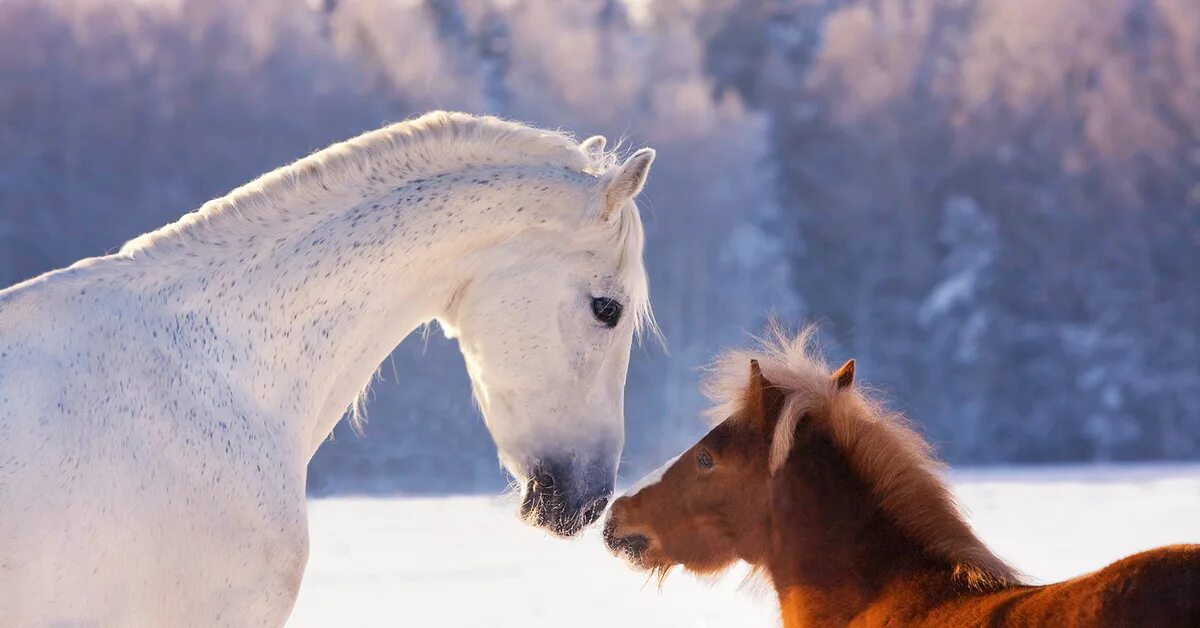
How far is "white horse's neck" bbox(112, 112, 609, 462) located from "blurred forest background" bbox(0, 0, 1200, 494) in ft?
51.0

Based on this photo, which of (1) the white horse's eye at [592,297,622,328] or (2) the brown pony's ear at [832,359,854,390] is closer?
(1) the white horse's eye at [592,297,622,328]

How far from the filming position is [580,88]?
1065 inches

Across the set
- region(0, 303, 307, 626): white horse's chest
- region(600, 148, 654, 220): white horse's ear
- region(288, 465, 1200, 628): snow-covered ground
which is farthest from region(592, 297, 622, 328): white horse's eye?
region(0, 303, 307, 626): white horse's chest

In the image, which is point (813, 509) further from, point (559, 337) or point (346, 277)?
point (346, 277)

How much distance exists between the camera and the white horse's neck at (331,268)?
2.71 m

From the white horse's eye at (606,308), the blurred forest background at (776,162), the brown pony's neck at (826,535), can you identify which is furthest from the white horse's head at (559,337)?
the blurred forest background at (776,162)

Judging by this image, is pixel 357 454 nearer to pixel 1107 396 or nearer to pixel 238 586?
pixel 1107 396

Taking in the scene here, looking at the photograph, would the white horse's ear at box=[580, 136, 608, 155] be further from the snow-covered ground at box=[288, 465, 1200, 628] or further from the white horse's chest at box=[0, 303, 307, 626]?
the white horse's chest at box=[0, 303, 307, 626]

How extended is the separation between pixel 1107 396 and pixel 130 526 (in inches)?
973

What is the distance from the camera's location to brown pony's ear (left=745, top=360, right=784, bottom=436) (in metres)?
3.24

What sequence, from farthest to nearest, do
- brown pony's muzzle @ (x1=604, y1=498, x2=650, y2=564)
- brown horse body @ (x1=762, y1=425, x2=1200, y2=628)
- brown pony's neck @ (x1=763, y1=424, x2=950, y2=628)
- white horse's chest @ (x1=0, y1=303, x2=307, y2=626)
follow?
brown pony's muzzle @ (x1=604, y1=498, x2=650, y2=564) → brown pony's neck @ (x1=763, y1=424, x2=950, y2=628) → brown horse body @ (x1=762, y1=425, x2=1200, y2=628) → white horse's chest @ (x1=0, y1=303, x2=307, y2=626)

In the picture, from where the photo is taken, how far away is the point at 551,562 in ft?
27.5

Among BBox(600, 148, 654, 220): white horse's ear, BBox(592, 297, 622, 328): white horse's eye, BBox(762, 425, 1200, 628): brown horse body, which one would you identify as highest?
BBox(600, 148, 654, 220): white horse's ear

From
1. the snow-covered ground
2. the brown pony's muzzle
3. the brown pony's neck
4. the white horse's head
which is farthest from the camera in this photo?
the snow-covered ground
